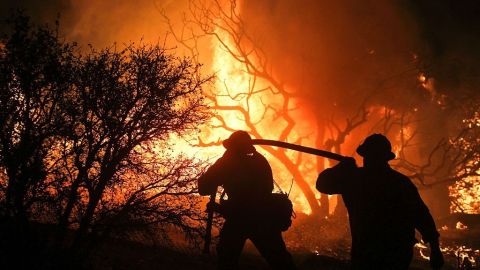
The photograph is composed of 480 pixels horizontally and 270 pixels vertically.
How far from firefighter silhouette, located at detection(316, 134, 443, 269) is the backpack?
0.82 metres

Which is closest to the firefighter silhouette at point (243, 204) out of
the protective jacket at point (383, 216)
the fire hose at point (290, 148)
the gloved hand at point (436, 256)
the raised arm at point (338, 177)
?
the fire hose at point (290, 148)

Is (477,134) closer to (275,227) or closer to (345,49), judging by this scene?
(345,49)

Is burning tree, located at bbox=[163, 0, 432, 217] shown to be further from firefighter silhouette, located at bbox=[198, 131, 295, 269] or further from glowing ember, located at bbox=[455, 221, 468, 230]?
firefighter silhouette, located at bbox=[198, 131, 295, 269]

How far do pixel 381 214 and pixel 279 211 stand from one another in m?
1.31

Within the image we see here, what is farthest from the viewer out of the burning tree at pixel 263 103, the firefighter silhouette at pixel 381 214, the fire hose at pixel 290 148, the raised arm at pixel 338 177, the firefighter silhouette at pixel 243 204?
the burning tree at pixel 263 103

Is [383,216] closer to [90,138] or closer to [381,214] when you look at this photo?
[381,214]

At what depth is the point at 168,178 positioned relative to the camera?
28.4 ft

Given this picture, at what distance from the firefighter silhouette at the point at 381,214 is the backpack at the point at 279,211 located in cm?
82

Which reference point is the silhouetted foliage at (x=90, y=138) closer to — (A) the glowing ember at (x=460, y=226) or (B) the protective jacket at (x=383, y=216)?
(B) the protective jacket at (x=383, y=216)

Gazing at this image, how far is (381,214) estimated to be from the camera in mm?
3881

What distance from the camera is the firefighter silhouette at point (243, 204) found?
450cm

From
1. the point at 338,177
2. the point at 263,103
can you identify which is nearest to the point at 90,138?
the point at 338,177

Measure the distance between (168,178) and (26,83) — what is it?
11.7 ft

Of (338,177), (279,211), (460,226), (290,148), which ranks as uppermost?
(460,226)
